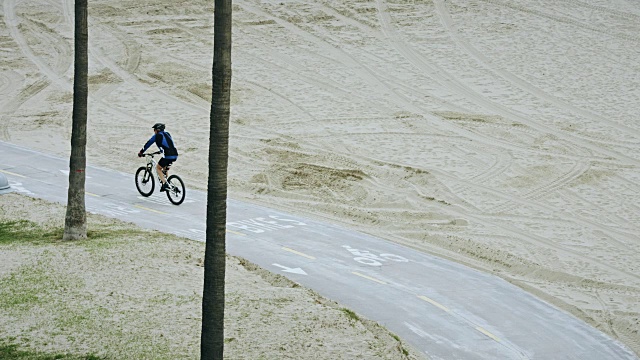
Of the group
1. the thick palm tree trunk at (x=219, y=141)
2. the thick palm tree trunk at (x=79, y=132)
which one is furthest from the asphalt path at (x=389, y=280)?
the thick palm tree trunk at (x=219, y=141)

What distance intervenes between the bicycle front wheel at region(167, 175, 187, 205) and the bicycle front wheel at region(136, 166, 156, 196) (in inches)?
28.7

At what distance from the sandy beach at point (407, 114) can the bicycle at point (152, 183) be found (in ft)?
5.02

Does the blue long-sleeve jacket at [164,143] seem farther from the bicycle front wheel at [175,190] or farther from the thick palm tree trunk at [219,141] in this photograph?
the thick palm tree trunk at [219,141]

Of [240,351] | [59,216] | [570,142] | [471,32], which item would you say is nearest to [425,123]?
[570,142]

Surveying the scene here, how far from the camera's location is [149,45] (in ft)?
104

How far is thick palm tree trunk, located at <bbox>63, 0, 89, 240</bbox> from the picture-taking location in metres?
14.4

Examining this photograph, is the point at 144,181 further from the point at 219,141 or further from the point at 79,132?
the point at 219,141

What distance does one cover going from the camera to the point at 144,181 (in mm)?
18844

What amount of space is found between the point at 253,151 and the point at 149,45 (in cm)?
1119

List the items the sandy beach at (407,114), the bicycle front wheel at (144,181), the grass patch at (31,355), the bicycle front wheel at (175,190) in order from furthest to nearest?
the bicycle front wheel at (144,181) → the bicycle front wheel at (175,190) → the sandy beach at (407,114) → the grass patch at (31,355)

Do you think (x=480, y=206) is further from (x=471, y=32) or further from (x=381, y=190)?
(x=471, y=32)

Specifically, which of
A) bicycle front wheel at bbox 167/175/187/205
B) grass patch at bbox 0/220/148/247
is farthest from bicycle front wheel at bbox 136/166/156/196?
grass patch at bbox 0/220/148/247

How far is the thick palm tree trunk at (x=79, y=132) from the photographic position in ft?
47.2

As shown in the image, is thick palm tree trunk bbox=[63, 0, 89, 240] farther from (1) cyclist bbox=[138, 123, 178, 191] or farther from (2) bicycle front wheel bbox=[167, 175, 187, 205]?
(2) bicycle front wheel bbox=[167, 175, 187, 205]
